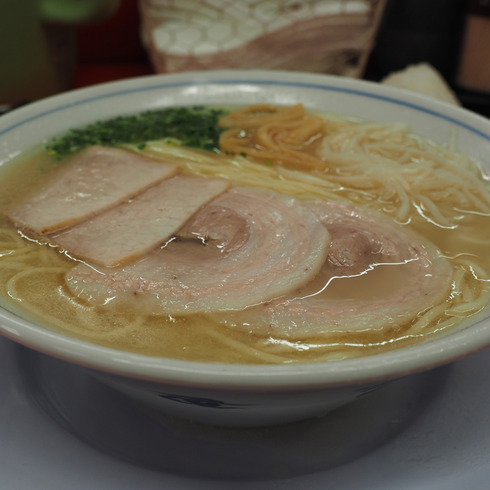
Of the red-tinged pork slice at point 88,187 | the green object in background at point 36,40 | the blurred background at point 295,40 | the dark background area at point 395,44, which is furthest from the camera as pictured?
the dark background area at point 395,44

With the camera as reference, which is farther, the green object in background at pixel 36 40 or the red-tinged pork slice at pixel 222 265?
the green object in background at pixel 36 40

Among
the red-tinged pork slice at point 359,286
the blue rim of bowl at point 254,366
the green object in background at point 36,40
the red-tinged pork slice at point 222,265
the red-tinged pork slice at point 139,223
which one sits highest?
the green object in background at point 36,40

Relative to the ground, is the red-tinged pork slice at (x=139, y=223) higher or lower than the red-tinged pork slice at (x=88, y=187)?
lower

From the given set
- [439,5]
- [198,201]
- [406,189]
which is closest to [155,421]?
[198,201]

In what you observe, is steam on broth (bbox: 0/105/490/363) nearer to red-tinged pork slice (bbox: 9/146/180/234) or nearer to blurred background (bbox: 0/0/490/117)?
red-tinged pork slice (bbox: 9/146/180/234)

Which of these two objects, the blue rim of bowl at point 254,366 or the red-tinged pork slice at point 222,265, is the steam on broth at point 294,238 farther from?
the blue rim of bowl at point 254,366

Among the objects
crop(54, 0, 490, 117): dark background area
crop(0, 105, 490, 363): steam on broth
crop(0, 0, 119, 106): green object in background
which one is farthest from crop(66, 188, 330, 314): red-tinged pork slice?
crop(54, 0, 490, 117): dark background area

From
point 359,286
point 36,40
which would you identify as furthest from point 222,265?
point 36,40

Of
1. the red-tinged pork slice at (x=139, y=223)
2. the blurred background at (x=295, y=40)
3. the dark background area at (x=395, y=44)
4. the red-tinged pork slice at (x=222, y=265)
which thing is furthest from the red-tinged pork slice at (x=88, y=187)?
the dark background area at (x=395, y=44)
